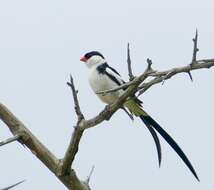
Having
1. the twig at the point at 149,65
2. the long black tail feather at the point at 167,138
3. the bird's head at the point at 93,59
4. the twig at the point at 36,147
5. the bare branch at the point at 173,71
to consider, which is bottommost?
the long black tail feather at the point at 167,138

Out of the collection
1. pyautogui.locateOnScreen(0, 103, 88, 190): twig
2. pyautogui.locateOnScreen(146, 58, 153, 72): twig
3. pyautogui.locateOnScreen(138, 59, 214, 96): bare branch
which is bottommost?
pyautogui.locateOnScreen(0, 103, 88, 190): twig

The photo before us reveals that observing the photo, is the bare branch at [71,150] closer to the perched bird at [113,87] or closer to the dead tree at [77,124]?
the dead tree at [77,124]

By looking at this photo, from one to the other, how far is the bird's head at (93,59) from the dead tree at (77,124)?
205cm

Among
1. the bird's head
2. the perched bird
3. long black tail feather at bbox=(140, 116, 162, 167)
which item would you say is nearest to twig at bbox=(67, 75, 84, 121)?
the perched bird

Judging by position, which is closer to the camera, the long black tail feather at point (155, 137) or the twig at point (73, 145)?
the twig at point (73, 145)

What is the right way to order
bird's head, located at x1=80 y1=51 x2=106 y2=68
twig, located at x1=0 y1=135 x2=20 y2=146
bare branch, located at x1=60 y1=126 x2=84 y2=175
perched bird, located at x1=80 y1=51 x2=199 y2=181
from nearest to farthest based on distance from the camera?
twig, located at x1=0 y1=135 x2=20 y2=146, bare branch, located at x1=60 y1=126 x2=84 y2=175, perched bird, located at x1=80 y1=51 x2=199 y2=181, bird's head, located at x1=80 y1=51 x2=106 y2=68

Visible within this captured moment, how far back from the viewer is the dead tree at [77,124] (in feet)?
10.5

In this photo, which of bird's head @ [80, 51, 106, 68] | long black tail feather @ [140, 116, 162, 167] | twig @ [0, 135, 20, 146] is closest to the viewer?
twig @ [0, 135, 20, 146]

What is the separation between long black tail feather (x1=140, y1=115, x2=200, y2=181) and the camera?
4087mm

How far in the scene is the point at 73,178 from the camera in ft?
12.3

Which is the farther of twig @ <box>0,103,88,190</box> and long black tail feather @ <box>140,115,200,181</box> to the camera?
long black tail feather @ <box>140,115,200,181</box>

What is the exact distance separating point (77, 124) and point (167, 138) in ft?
3.75

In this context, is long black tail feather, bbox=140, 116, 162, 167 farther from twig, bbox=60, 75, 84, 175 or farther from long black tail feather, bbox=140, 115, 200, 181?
twig, bbox=60, 75, 84, 175

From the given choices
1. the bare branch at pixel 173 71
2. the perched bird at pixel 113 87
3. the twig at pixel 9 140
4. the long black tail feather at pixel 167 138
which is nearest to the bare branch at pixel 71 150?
the twig at pixel 9 140
